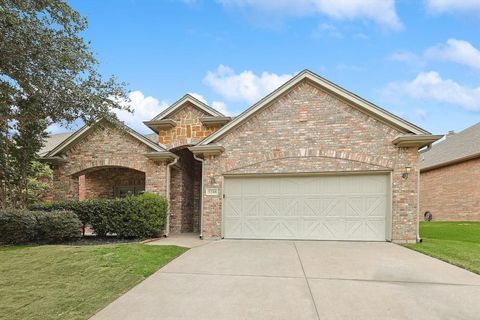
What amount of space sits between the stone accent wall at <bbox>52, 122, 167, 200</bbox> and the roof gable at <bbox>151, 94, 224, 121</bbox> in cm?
213

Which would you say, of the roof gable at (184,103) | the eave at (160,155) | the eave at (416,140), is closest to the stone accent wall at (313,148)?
the eave at (416,140)

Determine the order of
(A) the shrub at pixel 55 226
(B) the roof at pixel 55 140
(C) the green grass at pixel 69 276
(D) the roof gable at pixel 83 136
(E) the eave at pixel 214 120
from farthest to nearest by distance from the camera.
→ (B) the roof at pixel 55 140, (E) the eave at pixel 214 120, (D) the roof gable at pixel 83 136, (A) the shrub at pixel 55 226, (C) the green grass at pixel 69 276

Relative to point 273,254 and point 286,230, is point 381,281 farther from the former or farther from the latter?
point 286,230

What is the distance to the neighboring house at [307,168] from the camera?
35.6ft

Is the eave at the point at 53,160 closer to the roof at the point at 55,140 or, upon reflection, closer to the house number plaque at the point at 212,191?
the house number plaque at the point at 212,191

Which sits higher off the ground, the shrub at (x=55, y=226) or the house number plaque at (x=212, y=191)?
the house number plaque at (x=212, y=191)

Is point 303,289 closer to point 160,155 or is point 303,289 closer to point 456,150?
point 160,155

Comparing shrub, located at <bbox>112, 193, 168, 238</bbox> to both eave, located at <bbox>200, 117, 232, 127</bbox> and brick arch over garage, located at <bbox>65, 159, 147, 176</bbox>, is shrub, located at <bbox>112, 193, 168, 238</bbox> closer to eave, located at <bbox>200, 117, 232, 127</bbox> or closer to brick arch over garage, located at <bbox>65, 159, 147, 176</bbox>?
brick arch over garage, located at <bbox>65, 159, 147, 176</bbox>

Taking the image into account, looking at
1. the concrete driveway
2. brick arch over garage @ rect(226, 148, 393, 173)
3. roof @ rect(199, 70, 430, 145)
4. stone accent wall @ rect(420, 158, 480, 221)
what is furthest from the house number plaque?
stone accent wall @ rect(420, 158, 480, 221)

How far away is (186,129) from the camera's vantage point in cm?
1477

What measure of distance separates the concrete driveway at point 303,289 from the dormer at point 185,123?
7.10 metres

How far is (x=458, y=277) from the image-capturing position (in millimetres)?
6480

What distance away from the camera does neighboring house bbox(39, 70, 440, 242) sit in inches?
428

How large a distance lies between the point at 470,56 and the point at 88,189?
71.5 ft
